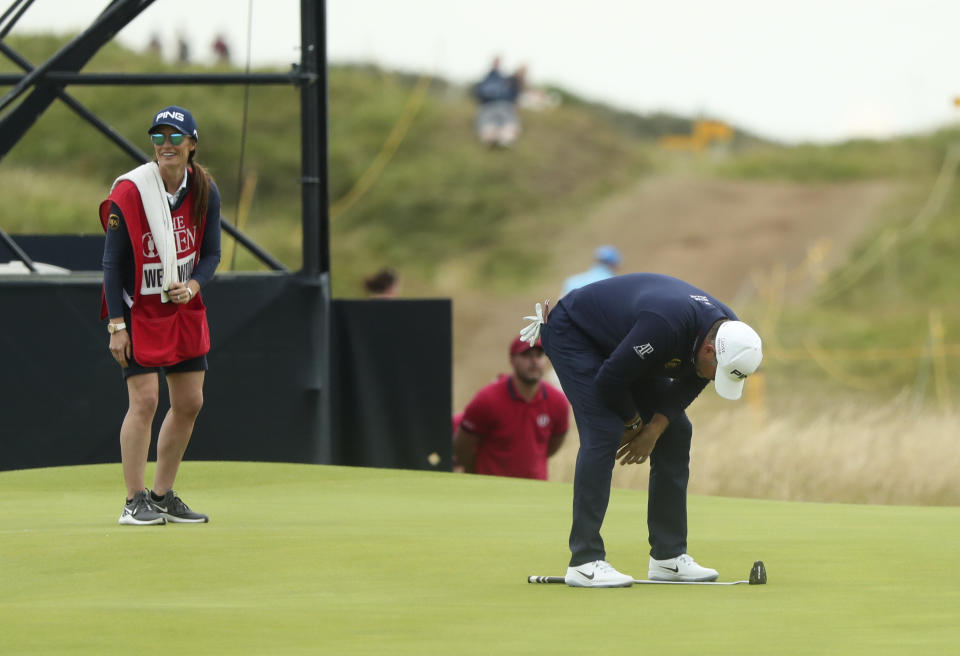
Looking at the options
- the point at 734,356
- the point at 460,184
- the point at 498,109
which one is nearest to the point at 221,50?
the point at 460,184

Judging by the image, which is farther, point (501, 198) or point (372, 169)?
point (372, 169)

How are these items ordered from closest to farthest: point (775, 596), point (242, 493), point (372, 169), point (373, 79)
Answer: point (775, 596) → point (242, 493) → point (372, 169) → point (373, 79)

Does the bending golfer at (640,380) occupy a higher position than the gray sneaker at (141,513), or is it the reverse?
the bending golfer at (640,380)

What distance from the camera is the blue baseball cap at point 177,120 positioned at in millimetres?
6848

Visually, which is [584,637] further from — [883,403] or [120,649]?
[883,403]

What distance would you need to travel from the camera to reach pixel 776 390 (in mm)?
23344

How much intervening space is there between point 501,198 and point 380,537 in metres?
34.5

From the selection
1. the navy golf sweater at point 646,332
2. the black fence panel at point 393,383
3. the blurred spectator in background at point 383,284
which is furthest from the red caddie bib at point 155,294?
the blurred spectator in background at point 383,284

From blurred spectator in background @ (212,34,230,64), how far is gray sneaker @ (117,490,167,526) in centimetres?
3340

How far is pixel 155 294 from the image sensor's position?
702cm

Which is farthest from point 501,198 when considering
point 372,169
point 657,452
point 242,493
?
point 657,452

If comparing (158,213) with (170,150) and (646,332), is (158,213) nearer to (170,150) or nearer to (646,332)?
→ (170,150)

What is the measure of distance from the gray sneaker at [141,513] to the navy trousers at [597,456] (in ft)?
6.80

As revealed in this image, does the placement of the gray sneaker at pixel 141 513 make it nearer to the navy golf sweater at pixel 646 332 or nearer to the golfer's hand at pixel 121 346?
the golfer's hand at pixel 121 346
